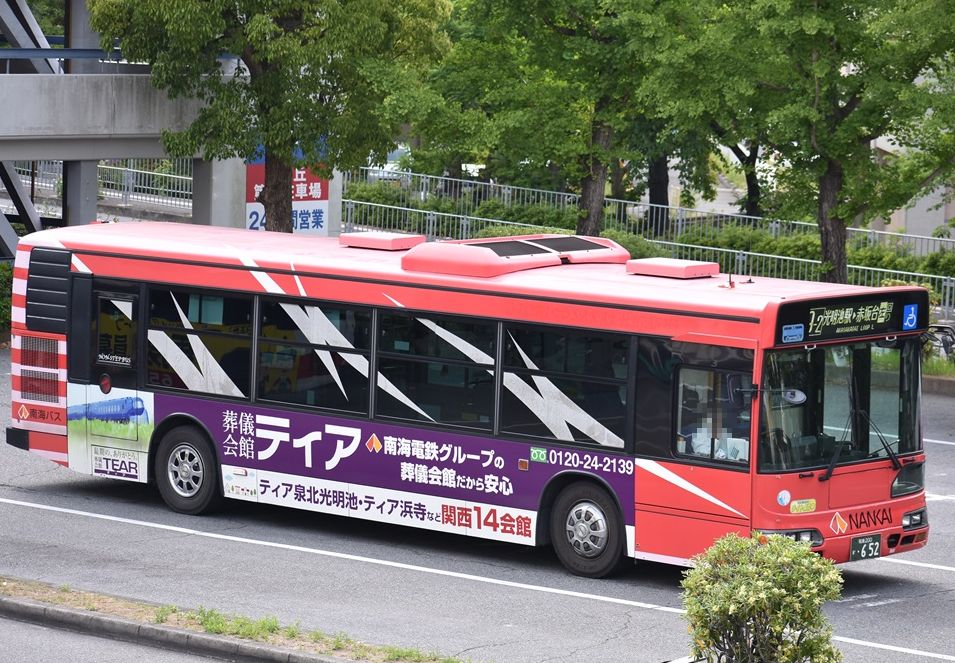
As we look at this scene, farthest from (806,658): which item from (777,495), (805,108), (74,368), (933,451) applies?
(805,108)

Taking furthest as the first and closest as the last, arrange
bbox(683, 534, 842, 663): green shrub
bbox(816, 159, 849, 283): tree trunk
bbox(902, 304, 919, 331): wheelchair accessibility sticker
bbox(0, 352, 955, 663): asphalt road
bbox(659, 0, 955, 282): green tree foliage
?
bbox(816, 159, 849, 283): tree trunk < bbox(659, 0, 955, 282): green tree foliage < bbox(902, 304, 919, 331): wheelchair accessibility sticker < bbox(0, 352, 955, 663): asphalt road < bbox(683, 534, 842, 663): green shrub

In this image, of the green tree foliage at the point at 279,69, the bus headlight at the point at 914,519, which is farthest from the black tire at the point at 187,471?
the green tree foliage at the point at 279,69

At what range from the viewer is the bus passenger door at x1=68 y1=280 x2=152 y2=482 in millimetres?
15203

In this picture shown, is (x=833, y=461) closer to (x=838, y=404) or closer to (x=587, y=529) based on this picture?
(x=838, y=404)

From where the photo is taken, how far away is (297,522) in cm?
1496

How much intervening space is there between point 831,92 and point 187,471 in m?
12.8

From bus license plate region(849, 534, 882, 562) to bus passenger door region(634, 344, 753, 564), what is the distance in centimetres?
93

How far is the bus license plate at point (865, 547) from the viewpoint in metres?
12.1

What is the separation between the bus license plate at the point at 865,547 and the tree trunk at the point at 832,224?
12.8 meters

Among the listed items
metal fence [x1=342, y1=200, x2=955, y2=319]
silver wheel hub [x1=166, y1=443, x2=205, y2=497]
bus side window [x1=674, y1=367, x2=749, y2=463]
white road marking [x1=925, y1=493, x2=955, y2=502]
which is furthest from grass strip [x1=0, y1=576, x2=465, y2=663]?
metal fence [x1=342, y1=200, x2=955, y2=319]

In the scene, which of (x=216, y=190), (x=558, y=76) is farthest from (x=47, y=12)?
(x=558, y=76)

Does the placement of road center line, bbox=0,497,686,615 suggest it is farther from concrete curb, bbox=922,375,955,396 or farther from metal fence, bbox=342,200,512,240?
metal fence, bbox=342,200,512,240

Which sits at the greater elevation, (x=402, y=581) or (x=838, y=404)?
(x=838, y=404)

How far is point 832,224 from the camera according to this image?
2500 centimetres
